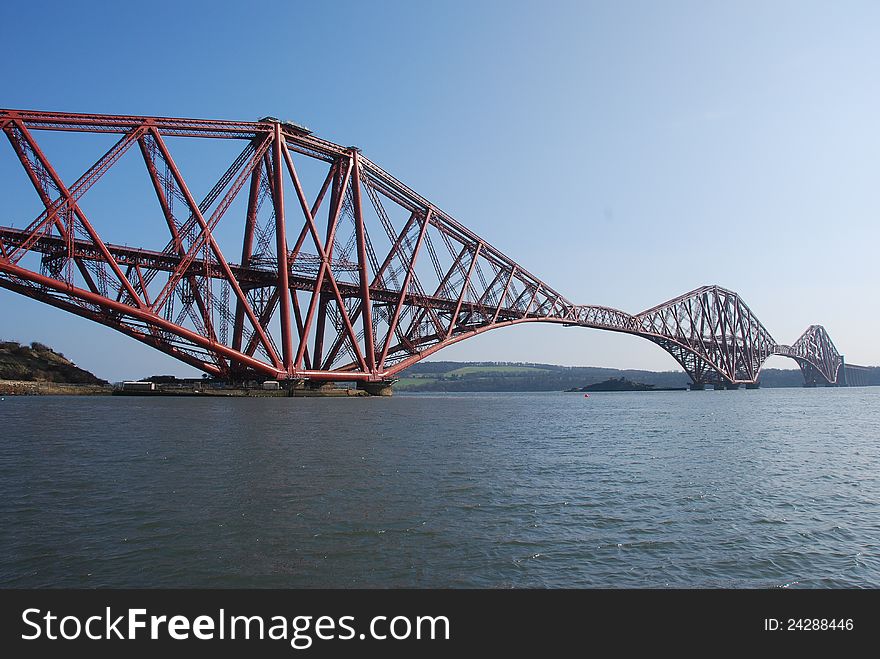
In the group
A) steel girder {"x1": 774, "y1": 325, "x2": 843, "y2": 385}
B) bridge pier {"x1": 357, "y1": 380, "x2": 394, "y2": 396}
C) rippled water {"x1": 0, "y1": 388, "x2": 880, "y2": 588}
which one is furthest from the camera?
steel girder {"x1": 774, "y1": 325, "x2": 843, "y2": 385}

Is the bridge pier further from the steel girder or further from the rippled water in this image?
the steel girder

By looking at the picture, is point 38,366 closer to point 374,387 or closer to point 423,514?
point 374,387

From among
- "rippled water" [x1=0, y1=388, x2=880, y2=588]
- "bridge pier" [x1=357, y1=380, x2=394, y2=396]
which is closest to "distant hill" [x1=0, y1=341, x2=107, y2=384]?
"bridge pier" [x1=357, y1=380, x2=394, y2=396]

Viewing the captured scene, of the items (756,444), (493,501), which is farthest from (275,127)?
(493,501)

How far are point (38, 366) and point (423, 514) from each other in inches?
2844

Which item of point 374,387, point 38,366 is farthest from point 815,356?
point 38,366

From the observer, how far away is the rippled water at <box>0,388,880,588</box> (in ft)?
25.8

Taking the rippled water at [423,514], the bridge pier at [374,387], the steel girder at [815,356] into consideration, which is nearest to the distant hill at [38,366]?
the bridge pier at [374,387]

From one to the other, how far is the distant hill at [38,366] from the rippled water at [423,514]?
171ft

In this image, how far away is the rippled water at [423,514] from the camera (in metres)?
7.88

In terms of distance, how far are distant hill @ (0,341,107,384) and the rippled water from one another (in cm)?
5216

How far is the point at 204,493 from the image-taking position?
1221 cm
